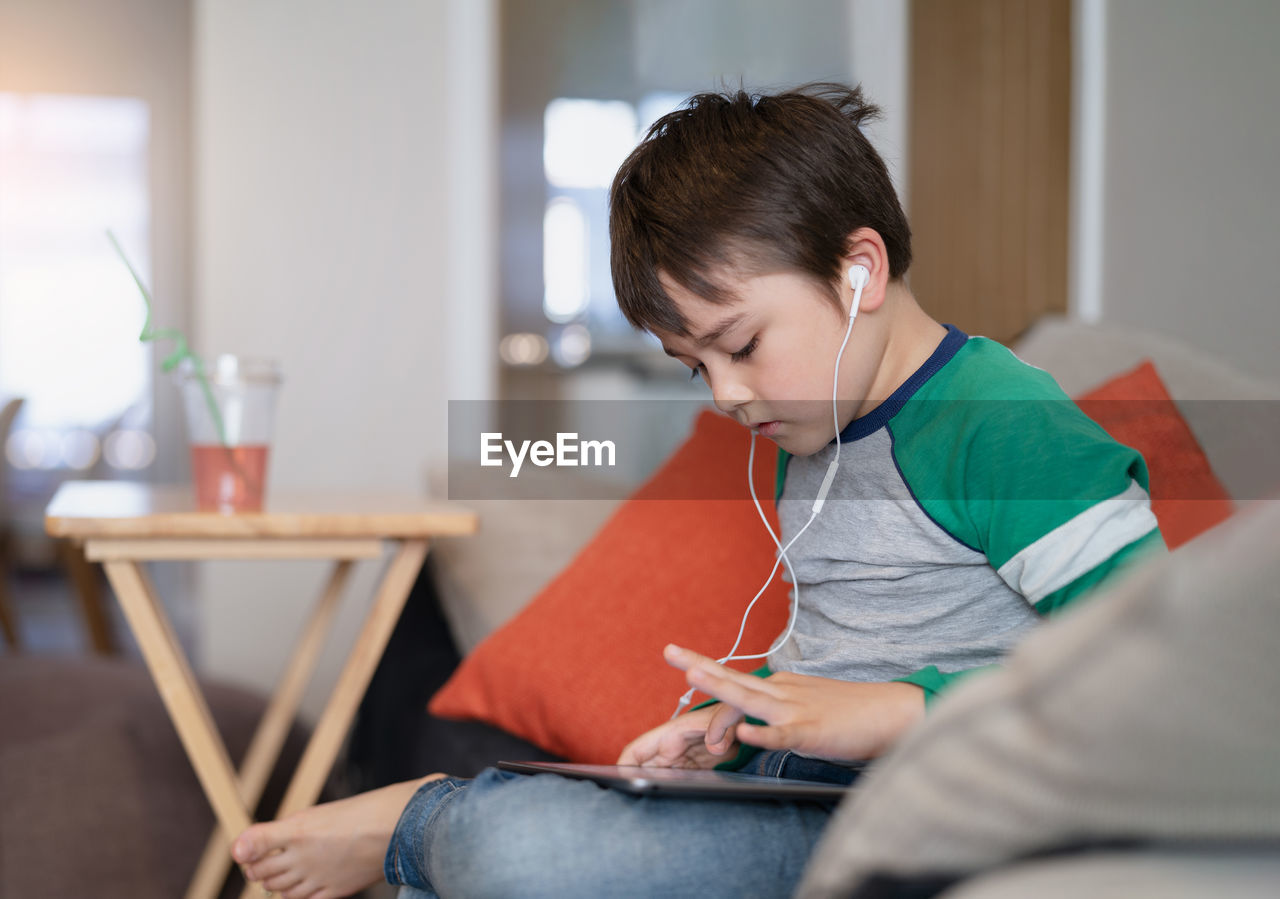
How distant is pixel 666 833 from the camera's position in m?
0.60

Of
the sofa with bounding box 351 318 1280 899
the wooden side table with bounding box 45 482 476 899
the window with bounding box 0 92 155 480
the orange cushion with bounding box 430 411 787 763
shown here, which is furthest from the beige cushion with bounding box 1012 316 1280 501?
the window with bounding box 0 92 155 480

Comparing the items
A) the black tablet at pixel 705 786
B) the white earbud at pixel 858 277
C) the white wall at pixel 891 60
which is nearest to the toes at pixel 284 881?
the black tablet at pixel 705 786

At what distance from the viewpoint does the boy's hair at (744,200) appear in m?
0.82

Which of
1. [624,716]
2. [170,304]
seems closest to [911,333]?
[624,716]

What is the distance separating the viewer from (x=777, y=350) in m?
0.83

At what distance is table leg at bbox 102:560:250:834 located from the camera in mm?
1129

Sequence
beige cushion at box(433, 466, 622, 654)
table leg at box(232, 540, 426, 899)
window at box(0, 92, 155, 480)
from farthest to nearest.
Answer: window at box(0, 92, 155, 480) < beige cushion at box(433, 466, 622, 654) < table leg at box(232, 540, 426, 899)

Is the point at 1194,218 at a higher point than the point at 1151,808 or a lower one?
higher

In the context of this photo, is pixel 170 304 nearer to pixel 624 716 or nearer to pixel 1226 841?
pixel 624 716

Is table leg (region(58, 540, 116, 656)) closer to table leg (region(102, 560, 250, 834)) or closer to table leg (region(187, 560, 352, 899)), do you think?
table leg (region(187, 560, 352, 899))

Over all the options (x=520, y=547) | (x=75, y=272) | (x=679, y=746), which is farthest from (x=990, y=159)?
(x=75, y=272)

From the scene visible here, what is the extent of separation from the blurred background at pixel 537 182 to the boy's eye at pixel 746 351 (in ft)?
4.66

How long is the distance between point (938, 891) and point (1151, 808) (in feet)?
0.26

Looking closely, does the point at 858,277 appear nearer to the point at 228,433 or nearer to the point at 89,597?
the point at 228,433
